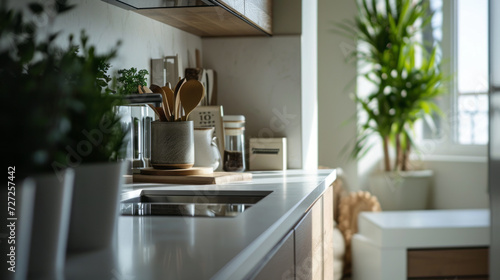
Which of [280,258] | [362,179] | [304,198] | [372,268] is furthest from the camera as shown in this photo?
[362,179]

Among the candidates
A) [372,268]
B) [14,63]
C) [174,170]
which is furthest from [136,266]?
[372,268]

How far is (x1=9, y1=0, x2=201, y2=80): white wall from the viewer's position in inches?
60.2

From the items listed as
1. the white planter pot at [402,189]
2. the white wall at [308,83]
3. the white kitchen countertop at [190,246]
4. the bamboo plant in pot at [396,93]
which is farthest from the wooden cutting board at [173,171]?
the white planter pot at [402,189]

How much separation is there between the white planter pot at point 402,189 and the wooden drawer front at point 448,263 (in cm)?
130

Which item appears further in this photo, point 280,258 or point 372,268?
point 372,268

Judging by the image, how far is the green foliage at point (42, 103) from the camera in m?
0.61

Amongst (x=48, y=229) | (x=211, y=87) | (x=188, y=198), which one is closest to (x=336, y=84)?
(x=211, y=87)

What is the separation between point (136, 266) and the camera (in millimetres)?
718

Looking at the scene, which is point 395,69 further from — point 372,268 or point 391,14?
point 372,268

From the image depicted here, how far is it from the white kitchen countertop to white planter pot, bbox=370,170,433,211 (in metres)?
3.08

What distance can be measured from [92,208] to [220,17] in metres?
1.36

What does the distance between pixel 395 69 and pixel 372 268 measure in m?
1.70

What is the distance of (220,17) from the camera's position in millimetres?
2051

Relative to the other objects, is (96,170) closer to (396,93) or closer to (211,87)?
(211,87)
